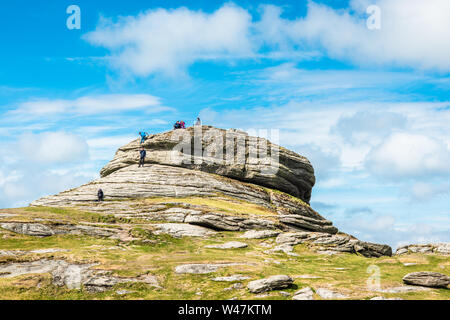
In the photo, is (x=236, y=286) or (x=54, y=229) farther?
(x=54, y=229)

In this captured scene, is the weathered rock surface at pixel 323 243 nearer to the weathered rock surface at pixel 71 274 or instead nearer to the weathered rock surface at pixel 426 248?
the weathered rock surface at pixel 426 248

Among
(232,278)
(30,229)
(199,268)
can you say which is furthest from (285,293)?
(30,229)

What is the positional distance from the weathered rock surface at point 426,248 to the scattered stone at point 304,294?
39237 mm

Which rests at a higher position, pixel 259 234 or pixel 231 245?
pixel 259 234

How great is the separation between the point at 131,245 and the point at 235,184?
99.9ft

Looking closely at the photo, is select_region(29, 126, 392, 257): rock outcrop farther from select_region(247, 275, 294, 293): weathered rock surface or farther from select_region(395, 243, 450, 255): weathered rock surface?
select_region(247, 275, 294, 293): weathered rock surface

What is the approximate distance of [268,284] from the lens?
1075 inches

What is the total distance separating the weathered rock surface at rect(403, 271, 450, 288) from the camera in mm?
27797

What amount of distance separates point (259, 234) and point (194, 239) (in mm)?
7907

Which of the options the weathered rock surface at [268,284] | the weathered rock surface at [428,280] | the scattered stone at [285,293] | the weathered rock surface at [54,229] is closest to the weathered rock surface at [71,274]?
the weathered rock surface at [268,284]

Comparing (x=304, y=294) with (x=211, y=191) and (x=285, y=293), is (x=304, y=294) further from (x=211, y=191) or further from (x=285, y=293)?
(x=211, y=191)

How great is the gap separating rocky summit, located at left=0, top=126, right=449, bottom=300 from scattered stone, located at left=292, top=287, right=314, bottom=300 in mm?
66
